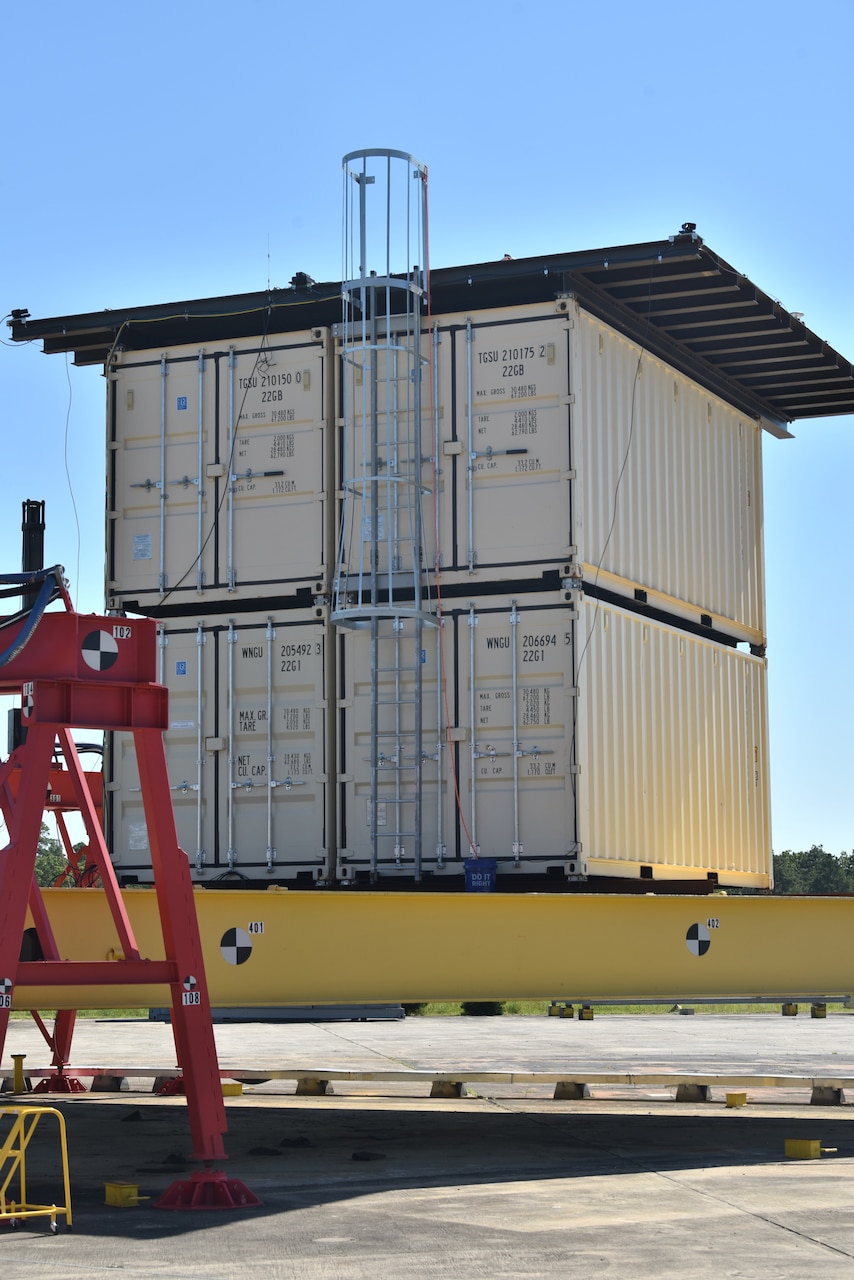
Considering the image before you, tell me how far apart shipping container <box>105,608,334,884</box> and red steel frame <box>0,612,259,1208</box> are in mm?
2665

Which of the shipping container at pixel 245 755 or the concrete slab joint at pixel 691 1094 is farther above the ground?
the shipping container at pixel 245 755

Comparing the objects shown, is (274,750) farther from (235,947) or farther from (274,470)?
(235,947)

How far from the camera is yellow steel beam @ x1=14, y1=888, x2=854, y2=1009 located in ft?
33.3

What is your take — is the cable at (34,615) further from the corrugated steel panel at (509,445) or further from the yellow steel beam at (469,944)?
the corrugated steel panel at (509,445)

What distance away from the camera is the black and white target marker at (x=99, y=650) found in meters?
9.13

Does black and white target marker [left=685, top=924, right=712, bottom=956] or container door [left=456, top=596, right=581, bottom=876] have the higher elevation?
container door [left=456, top=596, right=581, bottom=876]

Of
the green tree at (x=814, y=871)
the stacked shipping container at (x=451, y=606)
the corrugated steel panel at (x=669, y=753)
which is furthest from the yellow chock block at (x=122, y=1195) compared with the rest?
the green tree at (x=814, y=871)

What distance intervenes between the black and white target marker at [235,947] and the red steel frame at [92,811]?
71 centimetres

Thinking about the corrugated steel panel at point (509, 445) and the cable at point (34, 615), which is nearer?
the cable at point (34, 615)

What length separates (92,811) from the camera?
9.62 meters

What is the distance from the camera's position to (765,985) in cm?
1049

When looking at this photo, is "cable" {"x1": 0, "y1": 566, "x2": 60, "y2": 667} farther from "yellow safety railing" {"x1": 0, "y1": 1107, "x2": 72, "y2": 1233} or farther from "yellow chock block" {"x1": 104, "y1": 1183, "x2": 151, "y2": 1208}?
"yellow chock block" {"x1": 104, "y1": 1183, "x2": 151, "y2": 1208}

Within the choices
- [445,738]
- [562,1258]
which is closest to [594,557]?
[445,738]

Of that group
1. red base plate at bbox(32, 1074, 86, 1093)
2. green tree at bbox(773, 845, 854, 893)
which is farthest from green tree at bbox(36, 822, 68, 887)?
red base plate at bbox(32, 1074, 86, 1093)
